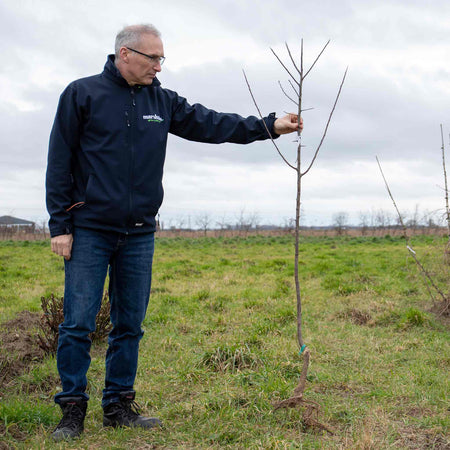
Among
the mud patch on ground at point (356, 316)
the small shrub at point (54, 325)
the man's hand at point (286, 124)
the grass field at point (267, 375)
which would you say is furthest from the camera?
the mud patch on ground at point (356, 316)

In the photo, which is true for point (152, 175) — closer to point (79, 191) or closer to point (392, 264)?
point (79, 191)

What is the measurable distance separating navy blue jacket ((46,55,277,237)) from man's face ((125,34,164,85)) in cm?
8

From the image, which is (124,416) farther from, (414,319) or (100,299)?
(414,319)

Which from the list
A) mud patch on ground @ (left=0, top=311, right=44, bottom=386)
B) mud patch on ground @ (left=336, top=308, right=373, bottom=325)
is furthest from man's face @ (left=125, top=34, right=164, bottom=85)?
mud patch on ground @ (left=336, top=308, right=373, bottom=325)

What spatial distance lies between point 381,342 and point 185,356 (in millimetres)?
1972

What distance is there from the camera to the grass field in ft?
8.72

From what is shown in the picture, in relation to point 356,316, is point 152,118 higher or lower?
higher

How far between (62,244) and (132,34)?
1.19m

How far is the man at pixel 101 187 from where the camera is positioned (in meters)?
2.56

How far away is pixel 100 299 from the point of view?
272cm

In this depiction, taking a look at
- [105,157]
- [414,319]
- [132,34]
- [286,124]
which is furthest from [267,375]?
[414,319]

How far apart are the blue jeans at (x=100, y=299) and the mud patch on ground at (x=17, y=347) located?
1.32 meters

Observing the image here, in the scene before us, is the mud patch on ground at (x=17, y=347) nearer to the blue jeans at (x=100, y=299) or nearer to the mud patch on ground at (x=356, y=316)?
the blue jeans at (x=100, y=299)

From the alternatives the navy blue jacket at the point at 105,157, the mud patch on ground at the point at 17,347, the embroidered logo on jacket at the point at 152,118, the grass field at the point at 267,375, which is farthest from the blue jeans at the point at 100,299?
the mud patch on ground at the point at 17,347
